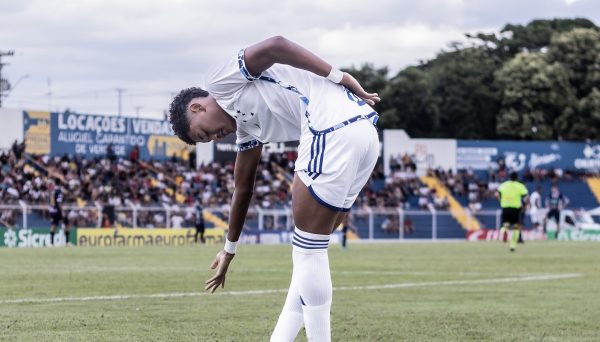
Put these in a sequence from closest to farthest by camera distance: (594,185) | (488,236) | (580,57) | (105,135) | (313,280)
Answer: (313,280) → (105,135) → (488,236) → (594,185) → (580,57)

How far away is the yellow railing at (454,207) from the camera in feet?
186

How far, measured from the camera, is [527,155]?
69.1 m

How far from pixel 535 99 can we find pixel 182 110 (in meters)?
87.3

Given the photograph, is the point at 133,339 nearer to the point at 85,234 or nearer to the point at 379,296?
the point at 379,296

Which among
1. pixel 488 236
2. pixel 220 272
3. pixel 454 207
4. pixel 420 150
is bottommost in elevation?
pixel 488 236

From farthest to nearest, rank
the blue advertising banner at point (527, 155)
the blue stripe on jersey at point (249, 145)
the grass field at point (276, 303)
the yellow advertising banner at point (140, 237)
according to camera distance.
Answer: the blue advertising banner at point (527, 155) → the yellow advertising banner at point (140, 237) → the grass field at point (276, 303) → the blue stripe on jersey at point (249, 145)

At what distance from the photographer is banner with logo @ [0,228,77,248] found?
3912 cm

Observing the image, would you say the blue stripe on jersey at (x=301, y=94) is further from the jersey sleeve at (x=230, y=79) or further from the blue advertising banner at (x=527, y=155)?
the blue advertising banner at (x=527, y=155)

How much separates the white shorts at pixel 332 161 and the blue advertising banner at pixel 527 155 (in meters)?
60.8

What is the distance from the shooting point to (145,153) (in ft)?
181

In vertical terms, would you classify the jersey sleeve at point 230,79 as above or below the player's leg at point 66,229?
above

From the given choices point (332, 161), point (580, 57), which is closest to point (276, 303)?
point (332, 161)

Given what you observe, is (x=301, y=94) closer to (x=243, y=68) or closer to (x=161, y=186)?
(x=243, y=68)

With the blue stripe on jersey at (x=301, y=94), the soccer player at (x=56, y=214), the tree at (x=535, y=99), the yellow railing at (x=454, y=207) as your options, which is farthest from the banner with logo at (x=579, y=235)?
the blue stripe on jersey at (x=301, y=94)
